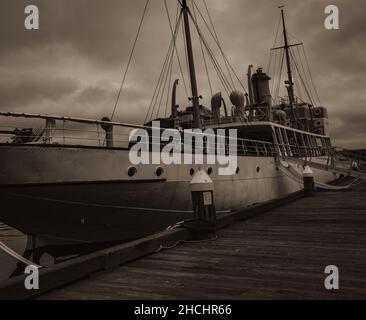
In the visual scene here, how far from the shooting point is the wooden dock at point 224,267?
149 inches

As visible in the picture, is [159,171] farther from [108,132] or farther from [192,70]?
[192,70]

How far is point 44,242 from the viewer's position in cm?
884

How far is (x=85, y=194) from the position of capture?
809 centimetres

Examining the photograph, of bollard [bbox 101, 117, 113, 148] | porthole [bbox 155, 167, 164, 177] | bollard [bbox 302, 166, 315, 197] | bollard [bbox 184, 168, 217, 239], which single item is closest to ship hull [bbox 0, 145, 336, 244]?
porthole [bbox 155, 167, 164, 177]

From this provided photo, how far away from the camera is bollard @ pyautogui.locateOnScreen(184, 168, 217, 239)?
652 cm

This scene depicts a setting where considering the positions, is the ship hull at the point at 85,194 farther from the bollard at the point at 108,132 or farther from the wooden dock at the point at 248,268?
the wooden dock at the point at 248,268

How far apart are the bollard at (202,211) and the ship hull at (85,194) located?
8.53ft

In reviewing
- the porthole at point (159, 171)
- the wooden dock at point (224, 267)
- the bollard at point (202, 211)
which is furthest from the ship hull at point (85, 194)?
the wooden dock at point (224, 267)

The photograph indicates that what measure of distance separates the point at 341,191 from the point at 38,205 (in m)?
12.2

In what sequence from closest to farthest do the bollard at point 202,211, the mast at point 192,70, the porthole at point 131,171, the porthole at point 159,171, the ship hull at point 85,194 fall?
the bollard at point 202,211 → the ship hull at point 85,194 → the porthole at point 131,171 → the porthole at point 159,171 → the mast at point 192,70

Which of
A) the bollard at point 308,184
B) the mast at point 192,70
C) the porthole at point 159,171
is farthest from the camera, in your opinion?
the bollard at point 308,184

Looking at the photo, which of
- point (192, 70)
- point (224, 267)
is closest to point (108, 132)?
point (224, 267)

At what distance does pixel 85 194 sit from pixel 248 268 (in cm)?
469
